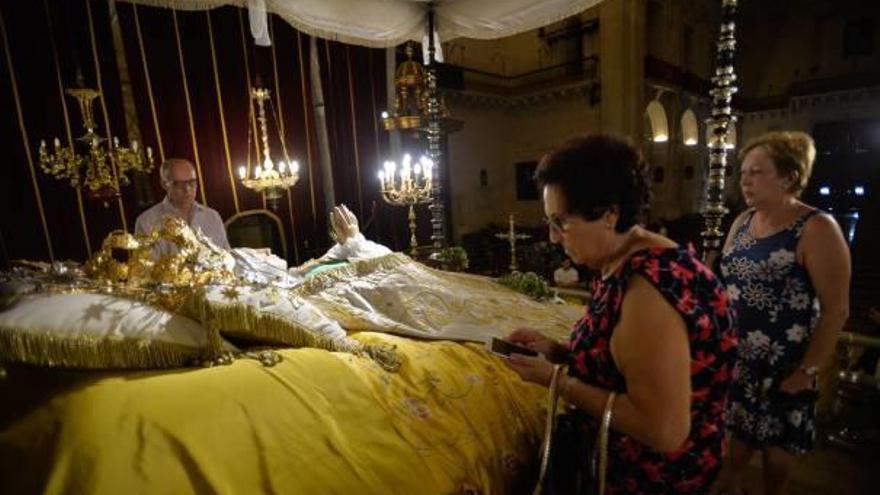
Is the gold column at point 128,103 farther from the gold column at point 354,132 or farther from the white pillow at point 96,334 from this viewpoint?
the white pillow at point 96,334

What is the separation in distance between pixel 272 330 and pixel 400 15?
305 cm

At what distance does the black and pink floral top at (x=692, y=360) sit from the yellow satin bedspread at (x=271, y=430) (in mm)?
562

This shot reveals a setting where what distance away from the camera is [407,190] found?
4445 mm

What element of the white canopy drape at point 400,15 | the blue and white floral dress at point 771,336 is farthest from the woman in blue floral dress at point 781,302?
the white canopy drape at point 400,15

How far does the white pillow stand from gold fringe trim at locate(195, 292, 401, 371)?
7cm

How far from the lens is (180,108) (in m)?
5.47

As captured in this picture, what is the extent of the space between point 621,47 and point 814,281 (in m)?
10.5

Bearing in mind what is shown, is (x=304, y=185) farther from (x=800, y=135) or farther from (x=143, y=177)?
(x=800, y=135)

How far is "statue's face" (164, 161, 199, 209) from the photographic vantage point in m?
3.65

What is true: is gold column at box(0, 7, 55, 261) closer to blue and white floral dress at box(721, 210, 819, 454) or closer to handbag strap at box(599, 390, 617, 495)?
handbag strap at box(599, 390, 617, 495)

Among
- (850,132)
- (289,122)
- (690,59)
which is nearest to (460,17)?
(289,122)

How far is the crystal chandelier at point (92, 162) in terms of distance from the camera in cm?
Answer: 422

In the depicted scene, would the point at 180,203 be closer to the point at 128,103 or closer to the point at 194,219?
the point at 194,219

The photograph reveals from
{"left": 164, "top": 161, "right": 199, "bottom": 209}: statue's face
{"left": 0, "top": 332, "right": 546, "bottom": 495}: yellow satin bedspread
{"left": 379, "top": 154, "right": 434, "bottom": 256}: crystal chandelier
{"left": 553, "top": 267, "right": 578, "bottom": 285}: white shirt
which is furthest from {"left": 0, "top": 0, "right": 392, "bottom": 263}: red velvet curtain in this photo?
{"left": 0, "top": 332, "right": 546, "bottom": 495}: yellow satin bedspread
